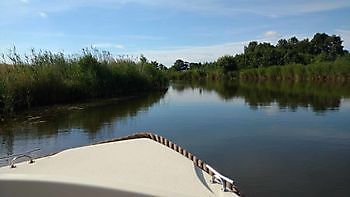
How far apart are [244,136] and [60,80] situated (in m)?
10.5

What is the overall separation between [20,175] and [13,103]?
1198cm

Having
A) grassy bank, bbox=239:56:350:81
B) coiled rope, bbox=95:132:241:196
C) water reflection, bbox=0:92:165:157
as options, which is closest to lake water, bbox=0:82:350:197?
water reflection, bbox=0:92:165:157

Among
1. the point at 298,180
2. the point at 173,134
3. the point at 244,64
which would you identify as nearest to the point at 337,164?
the point at 298,180

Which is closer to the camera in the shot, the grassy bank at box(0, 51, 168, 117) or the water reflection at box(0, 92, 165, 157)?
the water reflection at box(0, 92, 165, 157)

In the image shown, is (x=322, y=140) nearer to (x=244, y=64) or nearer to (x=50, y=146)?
(x=50, y=146)

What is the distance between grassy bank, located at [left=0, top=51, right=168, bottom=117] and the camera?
14618mm

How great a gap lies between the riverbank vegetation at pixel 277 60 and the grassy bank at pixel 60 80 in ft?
95.5

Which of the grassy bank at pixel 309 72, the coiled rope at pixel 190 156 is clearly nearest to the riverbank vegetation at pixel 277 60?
the grassy bank at pixel 309 72

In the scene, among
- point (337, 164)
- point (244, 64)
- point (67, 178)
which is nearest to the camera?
point (67, 178)

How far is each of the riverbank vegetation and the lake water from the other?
1398 inches

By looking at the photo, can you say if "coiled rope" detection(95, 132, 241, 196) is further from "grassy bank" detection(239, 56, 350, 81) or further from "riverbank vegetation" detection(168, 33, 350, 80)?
"riverbank vegetation" detection(168, 33, 350, 80)

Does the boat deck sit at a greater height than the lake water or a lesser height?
greater

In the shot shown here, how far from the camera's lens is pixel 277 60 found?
202ft

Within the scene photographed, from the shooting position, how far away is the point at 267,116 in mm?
13812
